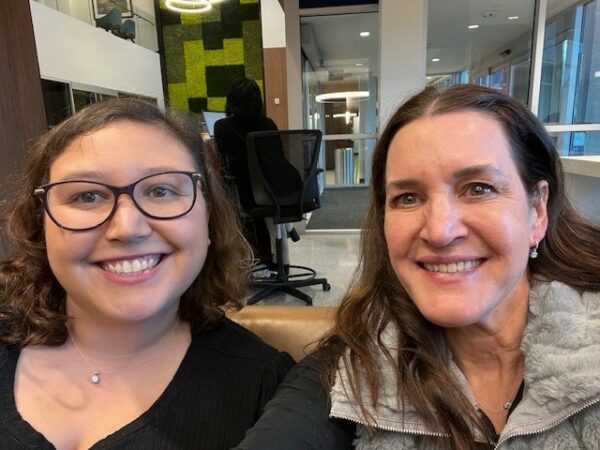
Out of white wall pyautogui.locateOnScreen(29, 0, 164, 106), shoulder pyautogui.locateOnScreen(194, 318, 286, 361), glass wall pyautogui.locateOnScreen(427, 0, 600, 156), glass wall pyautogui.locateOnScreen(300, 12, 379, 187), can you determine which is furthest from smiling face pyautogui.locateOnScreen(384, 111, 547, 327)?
white wall pyautogui.locateOnScreen(29, 0, 164, 106)

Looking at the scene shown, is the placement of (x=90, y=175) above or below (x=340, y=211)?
above

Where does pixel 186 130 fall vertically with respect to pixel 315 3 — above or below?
below

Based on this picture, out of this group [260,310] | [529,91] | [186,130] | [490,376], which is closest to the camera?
[490,376]

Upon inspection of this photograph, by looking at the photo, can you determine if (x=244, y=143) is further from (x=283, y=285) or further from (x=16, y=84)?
(x=16, y=84)

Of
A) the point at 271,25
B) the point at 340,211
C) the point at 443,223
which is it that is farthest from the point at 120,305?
the point at 271,25

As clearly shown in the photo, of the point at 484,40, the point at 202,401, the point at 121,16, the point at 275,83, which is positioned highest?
the point at 121,16

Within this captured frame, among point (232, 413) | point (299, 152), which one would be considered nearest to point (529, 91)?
point (299, 152)

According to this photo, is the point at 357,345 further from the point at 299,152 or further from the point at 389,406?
the point at 299,152

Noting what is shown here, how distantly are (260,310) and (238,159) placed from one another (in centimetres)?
201

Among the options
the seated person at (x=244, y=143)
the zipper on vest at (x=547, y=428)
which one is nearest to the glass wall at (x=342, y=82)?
the seated person at (x=244, y=143)

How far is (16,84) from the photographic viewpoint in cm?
186

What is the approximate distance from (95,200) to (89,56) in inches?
251

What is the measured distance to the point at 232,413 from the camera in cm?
101

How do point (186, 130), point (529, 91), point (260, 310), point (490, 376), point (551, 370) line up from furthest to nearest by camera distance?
point (529, 91) < point (260, 310) < point (186, 130) < point (490, 376) < point (551, 370)
